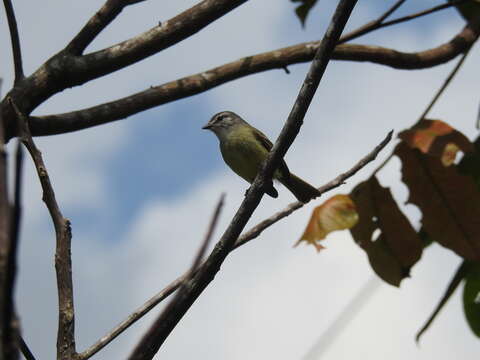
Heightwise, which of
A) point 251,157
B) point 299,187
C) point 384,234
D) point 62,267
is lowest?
point 299,187

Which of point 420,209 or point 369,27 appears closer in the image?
point 420,209

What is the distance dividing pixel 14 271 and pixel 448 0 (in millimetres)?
3486

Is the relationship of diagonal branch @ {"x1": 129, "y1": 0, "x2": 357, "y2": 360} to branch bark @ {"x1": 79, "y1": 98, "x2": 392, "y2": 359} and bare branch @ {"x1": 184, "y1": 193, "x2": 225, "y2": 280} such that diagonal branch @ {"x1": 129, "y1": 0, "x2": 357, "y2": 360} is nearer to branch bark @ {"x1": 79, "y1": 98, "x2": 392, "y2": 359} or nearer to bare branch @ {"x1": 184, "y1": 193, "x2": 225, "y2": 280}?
branch bark @ {"x1": 79, "y1": 98, "x2": 392, "y2": 359}

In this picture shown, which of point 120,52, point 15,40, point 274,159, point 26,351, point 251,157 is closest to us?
point 26,351

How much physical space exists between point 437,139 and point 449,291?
22.1 inches

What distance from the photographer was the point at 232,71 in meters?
4.43

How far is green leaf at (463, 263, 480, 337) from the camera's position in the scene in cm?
298

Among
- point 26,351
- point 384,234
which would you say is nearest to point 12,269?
point 26,351

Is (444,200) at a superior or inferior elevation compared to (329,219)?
superior

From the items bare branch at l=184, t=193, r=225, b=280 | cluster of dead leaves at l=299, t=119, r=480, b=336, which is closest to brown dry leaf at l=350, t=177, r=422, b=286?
cluster of dead leaves at l=299, t=119, r=480, b=336

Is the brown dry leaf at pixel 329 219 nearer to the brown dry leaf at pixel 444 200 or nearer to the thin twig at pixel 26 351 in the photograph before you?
the brown dry leaf at pixel 444 200

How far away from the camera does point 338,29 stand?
8.35 ft

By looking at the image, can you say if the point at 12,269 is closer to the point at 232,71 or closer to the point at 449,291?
the point at 449,291

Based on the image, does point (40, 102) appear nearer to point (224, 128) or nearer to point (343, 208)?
point (343, 208)
